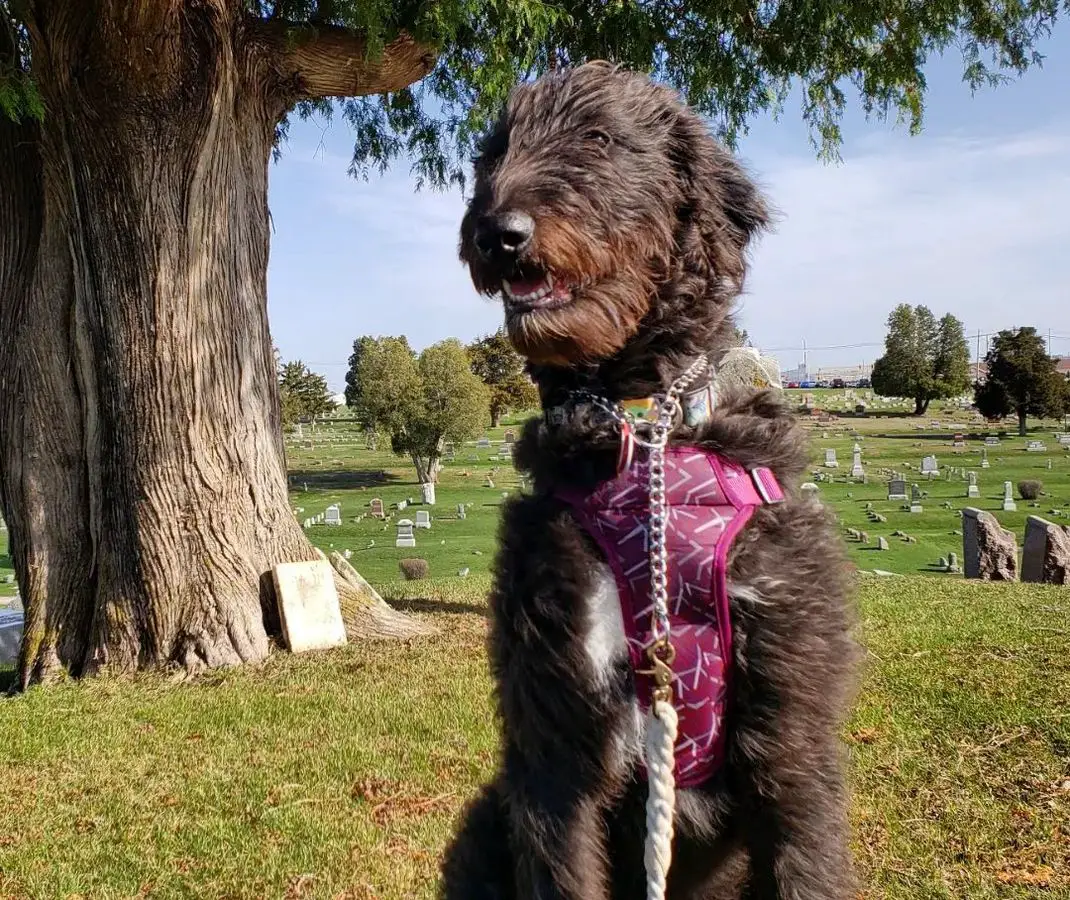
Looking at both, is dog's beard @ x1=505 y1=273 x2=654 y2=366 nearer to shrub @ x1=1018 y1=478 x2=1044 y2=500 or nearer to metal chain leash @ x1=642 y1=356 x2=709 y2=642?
metal chain leash @ x1=642 y1=356 x2=709 y2=642

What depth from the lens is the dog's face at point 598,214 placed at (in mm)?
1939

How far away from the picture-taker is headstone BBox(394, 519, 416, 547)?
25422 mm

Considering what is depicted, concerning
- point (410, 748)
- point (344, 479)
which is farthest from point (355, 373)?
point (410, 748)

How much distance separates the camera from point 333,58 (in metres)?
6.85

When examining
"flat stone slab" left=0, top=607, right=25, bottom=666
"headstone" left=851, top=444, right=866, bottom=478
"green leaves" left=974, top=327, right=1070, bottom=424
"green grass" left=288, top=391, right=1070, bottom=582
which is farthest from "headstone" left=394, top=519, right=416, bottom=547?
"green leaves" left=974, top=327, right=1070, bottom=424

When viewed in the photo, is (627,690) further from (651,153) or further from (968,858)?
(968,858)

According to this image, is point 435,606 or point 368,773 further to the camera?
point 435,606

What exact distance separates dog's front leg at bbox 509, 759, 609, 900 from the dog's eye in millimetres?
1476

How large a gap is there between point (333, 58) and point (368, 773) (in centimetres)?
544

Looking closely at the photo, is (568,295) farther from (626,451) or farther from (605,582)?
(605,582)

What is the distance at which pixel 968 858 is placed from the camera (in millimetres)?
3406

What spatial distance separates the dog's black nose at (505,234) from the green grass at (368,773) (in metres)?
2.61

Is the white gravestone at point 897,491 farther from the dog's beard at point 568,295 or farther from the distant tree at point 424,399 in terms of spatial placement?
the dog's beard at point 568,295

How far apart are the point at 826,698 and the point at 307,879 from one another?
249 centimetres
